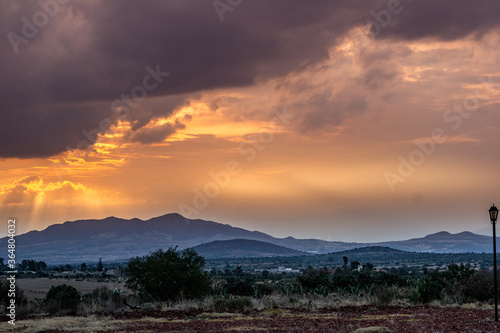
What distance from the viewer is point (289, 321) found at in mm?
26781

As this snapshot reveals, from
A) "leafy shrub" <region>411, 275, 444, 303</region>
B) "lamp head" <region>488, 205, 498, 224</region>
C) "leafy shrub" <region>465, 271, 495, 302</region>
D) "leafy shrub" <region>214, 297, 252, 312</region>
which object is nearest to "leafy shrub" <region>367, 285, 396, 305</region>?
"leafy shrub" <region>411, 275, 444, 303</region>

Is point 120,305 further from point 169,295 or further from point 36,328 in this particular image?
point 36,328

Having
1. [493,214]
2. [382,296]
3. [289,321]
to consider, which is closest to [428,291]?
[382,296]

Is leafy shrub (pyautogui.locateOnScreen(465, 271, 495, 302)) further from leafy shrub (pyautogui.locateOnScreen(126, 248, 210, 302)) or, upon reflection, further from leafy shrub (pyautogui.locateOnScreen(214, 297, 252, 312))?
leafy shrub (pyautogui.locateOnScreen(126, 248, 210, 302))

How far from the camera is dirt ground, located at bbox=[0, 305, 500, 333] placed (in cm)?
2344

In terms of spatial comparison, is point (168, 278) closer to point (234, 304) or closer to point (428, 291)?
point (234, 304)

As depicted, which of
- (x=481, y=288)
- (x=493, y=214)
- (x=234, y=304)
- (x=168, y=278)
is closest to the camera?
(x=493, y=214)

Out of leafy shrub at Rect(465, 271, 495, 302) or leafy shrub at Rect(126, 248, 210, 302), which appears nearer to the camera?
leafy shrub at Rect(465, 271, 495, 302)

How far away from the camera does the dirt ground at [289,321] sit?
23441 mm

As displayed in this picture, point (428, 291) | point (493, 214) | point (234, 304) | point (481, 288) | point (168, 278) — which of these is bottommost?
point (234, 304)

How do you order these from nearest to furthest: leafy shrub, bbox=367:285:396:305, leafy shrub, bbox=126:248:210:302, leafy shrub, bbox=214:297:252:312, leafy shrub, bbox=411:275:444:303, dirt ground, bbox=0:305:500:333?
dirt ground, bbox=0:305:500:333 → leafy shrub, bbox=214:297:252:312 → leafy shrub, bbox=367:285:396:305 → leafy shrub, bbox=411:275:444:303 → leafy shrub, bbox=126:248:210:302

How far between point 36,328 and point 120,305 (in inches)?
405

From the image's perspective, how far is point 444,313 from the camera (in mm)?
29281

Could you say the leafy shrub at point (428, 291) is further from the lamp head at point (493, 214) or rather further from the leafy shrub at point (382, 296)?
the lamp head at point (493, 214)
